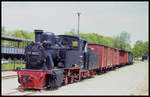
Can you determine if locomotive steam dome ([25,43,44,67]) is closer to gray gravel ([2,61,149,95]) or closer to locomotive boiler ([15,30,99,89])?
locomotive boiler ([15,30,99,89])

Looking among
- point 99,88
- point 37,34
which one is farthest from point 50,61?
point 99,88

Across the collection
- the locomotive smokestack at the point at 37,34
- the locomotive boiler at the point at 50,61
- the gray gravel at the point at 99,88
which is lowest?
the gray gravel at the point at 99,88

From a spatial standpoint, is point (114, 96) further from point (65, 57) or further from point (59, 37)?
point (59, 37)

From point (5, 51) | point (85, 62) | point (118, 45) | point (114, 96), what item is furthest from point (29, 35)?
point (114, 96)

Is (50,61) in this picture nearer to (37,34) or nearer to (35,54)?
(35,54)

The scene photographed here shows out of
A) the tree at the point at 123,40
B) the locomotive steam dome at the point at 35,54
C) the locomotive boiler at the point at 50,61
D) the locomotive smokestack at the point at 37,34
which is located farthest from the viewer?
the tree at the point at 123,40

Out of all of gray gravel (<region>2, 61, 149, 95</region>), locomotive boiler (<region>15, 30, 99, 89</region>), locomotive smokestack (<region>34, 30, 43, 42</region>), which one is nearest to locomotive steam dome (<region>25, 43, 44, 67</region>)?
locomotive boiler (<region>15, 30, 99, 89</region>)

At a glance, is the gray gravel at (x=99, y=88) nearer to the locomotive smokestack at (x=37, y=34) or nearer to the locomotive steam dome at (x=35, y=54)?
the locomotive steam dome at (x=35, y=54)

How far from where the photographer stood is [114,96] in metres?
10.1

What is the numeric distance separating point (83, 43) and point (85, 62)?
50.0 inches

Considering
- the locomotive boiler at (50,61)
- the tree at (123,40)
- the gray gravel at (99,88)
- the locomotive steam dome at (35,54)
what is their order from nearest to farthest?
the gray gravel at (99,88), the locomotive boiler at (50,61), the locomotive steam dome at (35,54), the tree at (123,40)

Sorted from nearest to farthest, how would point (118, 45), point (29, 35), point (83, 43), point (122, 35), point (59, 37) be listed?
point (59, 37) → point (83, 43) → point (29, 35) → point (118, 45) → point (122, 35)

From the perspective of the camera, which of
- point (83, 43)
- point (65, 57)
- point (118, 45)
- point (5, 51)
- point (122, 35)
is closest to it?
point (65, 57)

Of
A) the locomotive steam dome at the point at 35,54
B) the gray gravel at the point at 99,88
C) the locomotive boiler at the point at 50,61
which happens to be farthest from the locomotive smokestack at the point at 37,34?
the gray gravel at the point at 99,88
